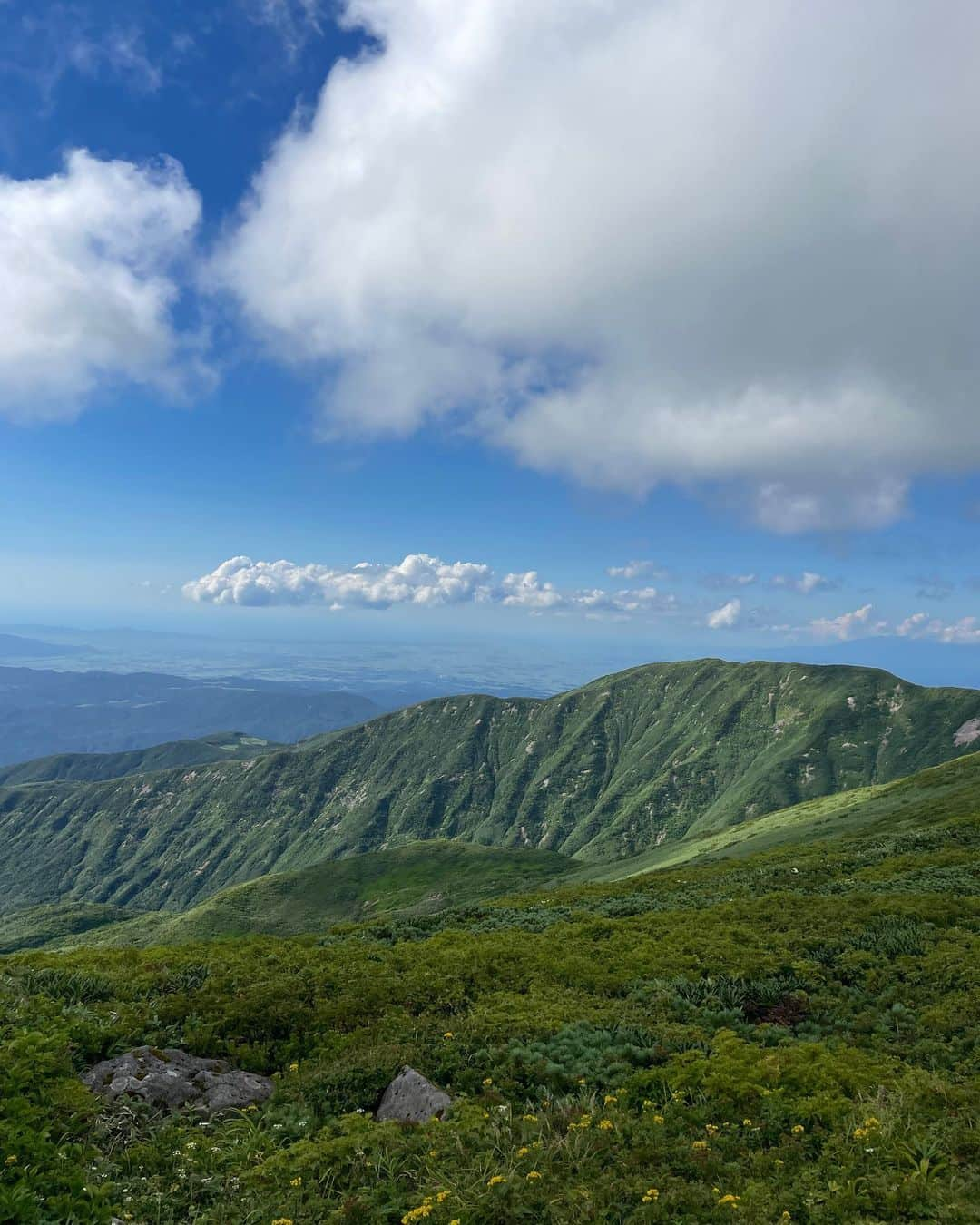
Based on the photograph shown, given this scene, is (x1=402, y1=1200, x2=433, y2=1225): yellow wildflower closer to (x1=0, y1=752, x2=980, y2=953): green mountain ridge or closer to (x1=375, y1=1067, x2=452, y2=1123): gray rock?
(x1=375, y1=1067, x2=452, y2=1123): gray rock

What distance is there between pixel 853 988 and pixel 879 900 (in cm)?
1093

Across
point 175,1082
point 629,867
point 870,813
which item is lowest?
point 629,867

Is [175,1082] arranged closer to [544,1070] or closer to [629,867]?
[544,1070]

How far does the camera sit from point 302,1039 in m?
20.8

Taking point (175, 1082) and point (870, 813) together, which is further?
point (870, 813)

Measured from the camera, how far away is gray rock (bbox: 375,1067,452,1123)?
51.9 ft

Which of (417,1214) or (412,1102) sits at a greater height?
(417,1214)

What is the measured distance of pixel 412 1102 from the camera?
646 inches

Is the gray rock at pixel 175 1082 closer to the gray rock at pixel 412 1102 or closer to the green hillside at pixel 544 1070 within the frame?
the green hillside at pixel 544 1070

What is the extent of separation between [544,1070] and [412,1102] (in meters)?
3.58

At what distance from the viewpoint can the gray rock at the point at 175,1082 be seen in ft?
55.6

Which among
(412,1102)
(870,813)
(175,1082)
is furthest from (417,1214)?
(870,813)

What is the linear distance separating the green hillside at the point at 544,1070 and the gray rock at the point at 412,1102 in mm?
586

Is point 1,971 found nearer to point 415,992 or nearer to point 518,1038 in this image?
point 415,992
